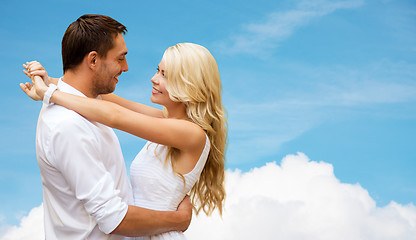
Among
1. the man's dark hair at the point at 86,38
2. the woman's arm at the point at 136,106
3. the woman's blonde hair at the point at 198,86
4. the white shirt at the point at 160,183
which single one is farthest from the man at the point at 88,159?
the woman's arm at the point at 136,106

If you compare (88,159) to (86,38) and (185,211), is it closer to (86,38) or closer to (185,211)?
(86,38)

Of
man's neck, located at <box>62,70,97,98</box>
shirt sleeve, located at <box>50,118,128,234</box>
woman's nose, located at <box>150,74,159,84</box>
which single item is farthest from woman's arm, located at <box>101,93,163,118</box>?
shirt sleeve, located at <box>50,118,128,234</box>

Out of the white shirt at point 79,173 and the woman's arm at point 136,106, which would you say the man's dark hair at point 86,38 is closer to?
the white shirt at point 79,173

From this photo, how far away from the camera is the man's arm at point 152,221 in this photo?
10.5 ft

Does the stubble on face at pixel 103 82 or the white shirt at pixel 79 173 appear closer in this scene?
the white shirt at pixel 79 173

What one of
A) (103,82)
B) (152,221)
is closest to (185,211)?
(152,221)

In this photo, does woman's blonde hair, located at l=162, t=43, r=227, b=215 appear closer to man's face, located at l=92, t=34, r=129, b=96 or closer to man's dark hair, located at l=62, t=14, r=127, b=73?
man's face, located at l=92, t=34, r=129, b=96

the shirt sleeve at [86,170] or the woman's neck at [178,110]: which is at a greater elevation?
the woman's neck at [178,110]

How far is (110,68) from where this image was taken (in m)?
3.53

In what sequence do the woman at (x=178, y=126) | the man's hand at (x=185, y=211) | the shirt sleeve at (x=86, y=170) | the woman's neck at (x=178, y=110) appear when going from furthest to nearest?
the woman's neck at (x=178, y=110) < the man's hand at (x=185, y=211) < the woman at (x=178, y=126) < the shirt sleeve at (x=86, y=170)

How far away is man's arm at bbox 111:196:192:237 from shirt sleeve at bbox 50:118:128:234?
73mm

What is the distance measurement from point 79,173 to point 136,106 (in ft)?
5.42

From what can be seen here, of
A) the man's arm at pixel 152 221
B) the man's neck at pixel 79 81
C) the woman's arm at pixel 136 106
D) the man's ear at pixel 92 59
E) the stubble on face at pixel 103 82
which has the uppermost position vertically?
the woman's arm at pixel 136 106

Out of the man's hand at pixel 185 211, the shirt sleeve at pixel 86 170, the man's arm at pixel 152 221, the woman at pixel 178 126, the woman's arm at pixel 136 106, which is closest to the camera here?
the shirt sleeve at pixel 86 170
